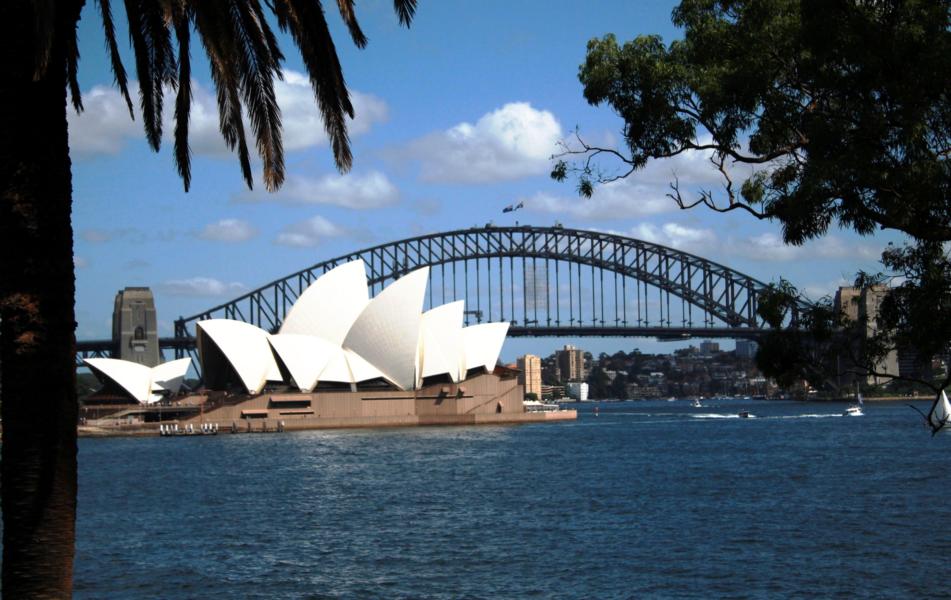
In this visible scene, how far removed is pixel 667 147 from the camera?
1248 cm

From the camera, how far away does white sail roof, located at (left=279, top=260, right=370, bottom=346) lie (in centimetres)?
7969

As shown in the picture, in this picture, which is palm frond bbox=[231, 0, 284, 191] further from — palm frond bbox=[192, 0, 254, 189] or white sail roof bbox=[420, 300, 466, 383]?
white sail roof bbox=[420, 300, 466, 383]

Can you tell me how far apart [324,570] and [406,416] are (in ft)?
202

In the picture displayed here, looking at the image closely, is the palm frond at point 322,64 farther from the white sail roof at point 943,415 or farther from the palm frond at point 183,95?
the white sail roof at point 943,415

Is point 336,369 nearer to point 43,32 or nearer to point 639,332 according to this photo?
point 639,332

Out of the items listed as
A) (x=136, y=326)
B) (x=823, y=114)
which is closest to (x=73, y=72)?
(x=823, y=114)

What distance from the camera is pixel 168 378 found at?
307ft

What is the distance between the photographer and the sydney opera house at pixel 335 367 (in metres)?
78.9

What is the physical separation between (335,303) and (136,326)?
1457 inches

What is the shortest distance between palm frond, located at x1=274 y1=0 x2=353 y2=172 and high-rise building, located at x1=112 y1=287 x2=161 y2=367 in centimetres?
10221

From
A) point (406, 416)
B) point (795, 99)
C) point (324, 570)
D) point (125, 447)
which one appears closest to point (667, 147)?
point (795, 99)

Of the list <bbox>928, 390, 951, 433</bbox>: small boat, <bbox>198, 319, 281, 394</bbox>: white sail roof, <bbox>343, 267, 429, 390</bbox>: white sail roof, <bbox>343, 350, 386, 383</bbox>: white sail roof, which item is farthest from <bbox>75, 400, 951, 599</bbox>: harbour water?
<bbox>343, 350, 386, 383</bbox>: white sail roof

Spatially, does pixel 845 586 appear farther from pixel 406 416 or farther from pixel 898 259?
pixel 406 416

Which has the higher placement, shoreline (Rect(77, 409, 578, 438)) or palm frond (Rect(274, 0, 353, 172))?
palm frond (Rect(274, 0, 353, 172))
